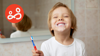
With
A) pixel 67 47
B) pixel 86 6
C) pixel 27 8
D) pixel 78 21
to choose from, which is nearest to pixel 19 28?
pixel 27 8

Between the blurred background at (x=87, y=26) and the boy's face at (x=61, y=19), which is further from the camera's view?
the blurred background at (x=87, y=26)

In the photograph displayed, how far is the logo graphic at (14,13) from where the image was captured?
1062mm

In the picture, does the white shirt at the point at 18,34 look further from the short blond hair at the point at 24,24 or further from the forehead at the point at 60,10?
the forehead at the point at 60,10

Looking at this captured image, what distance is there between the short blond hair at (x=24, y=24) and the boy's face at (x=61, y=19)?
28 cm

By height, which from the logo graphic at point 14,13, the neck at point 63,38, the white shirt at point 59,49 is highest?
the logo graphic at point 14,13

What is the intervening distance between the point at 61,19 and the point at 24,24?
0.37 m

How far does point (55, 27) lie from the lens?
918mm

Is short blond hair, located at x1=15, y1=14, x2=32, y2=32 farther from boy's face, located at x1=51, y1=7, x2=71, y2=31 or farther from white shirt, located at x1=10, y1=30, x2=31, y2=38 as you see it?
boy's face, located at x1=51, y1=7, x2=71, y2=31

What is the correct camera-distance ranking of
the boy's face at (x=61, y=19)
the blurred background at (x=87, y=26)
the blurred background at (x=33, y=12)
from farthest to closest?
the blurred background at (x=87, y=26)
the blurred background at (x=33, y=12)
the boy's face at (x=61, y=19)

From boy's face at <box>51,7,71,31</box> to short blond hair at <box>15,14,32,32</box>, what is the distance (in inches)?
11.1

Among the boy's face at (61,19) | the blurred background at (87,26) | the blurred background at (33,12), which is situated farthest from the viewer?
the blurred background at (87,26)

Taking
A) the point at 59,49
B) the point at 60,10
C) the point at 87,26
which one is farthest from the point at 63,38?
the point at 87,26

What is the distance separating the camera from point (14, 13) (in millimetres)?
1080

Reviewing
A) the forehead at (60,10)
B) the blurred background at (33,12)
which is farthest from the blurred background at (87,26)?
the forehead at (60,10)
